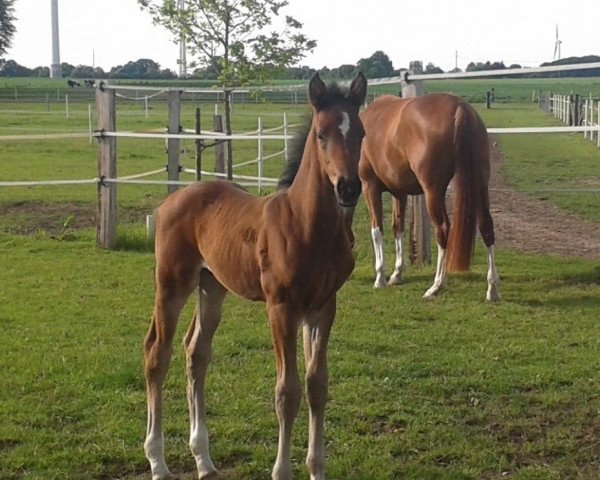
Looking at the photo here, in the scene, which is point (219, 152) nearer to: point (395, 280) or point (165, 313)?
point (395, 280)

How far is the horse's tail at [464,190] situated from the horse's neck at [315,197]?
3798 mm

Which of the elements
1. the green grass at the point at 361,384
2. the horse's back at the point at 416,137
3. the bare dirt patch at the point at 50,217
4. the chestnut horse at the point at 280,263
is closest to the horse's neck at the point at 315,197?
the chestnut horse at the point at 280,263

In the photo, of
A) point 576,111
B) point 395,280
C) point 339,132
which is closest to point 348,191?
point 339,132

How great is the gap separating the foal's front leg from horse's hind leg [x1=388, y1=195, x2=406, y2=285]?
4688mm

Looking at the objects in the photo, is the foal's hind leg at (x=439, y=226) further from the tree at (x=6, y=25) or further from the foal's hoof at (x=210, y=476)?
the tree at (x=6, y=25)

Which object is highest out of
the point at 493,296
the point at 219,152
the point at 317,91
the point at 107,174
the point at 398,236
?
the point at 317,91

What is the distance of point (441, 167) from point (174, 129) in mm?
4109

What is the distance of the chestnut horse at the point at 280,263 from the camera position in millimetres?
3748

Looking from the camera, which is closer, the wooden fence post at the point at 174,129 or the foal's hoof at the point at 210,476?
the foal's hoof at the point at 210,476

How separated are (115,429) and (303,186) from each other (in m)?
1.74

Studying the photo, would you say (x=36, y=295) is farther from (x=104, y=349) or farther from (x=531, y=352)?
(x=531, y=352)

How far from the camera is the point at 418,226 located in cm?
920

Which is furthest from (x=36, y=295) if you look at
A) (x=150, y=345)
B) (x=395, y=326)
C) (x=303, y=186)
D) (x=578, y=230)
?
(x=578, y=230)

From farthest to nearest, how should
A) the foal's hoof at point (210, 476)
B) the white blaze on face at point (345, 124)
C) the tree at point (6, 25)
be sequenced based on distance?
the tree at point (6, 25), the foal's hoof at point (210, 476), the white blaze on face at point (345, 124)
